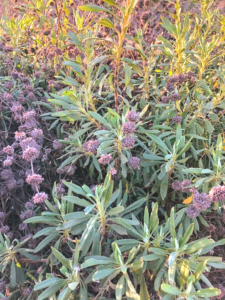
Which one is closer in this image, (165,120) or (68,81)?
(68,81)

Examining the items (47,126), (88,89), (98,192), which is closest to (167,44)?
(88,89)

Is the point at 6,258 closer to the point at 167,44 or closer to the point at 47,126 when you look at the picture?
the point at 47,126

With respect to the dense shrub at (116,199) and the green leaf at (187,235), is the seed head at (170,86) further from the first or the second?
the green leaf at (187,235)

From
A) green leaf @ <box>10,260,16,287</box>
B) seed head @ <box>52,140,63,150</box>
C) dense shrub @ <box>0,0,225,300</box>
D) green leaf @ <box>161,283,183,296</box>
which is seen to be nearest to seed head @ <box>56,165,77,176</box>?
dense shrub @ <box>0,0,225,300</box>

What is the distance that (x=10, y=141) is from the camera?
63.3 inches

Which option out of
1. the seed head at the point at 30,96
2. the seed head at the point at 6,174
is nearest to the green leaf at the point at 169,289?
the seed head at the point at 6,174

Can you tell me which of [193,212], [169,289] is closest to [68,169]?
[193,212]

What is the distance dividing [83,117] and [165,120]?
468mm

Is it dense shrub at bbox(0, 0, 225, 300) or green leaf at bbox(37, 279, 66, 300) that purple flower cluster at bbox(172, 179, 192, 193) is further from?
green leaf at bbox(37, 279, 66, 300)

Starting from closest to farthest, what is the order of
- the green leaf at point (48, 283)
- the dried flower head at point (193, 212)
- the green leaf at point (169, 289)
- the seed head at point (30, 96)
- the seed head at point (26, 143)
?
the green leaf at point (169, 289)
the green leaf at point (48, 283)
the dried flower head at point (193, 212)
the seed head at point (26, 143)
the seed head at point (30, 96)

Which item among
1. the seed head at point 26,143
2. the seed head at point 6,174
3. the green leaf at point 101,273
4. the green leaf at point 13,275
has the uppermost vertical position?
the seed head at point 26,143

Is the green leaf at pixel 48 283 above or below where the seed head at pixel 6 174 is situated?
below

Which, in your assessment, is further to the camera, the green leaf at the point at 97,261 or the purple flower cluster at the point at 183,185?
the purple flower cluster at the point at 183,185

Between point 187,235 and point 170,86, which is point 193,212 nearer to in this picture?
point 187,235
